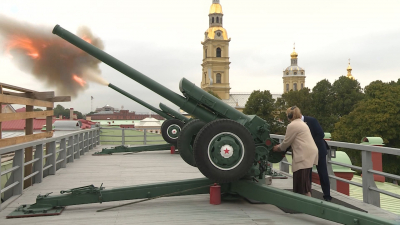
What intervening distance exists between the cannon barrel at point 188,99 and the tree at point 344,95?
58307mm

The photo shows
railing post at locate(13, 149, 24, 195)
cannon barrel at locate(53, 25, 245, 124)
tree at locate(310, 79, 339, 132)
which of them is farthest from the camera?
tree at locate(310, 79, 339, 132)

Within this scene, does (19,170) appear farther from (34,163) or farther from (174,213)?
(174,213)

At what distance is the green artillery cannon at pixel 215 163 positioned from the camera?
5512 millimetres

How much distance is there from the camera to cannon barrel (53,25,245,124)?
243 inches

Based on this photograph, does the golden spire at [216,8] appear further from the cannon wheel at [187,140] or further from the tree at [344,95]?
the cannon wheel at [187,140]

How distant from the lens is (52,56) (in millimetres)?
8461

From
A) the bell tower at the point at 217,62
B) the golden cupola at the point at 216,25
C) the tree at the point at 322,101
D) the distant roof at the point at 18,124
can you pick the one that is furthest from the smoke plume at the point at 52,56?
the golden cupola at the point at 216,25

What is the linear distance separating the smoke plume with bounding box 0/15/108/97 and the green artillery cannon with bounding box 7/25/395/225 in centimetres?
244

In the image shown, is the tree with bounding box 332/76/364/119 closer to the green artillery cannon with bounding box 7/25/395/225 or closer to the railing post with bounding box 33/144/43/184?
the railing post with bounding box 33/144/43/184

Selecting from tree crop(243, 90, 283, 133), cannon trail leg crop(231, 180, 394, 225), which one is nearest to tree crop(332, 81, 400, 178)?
tree crop(243, 90, 283, 133)

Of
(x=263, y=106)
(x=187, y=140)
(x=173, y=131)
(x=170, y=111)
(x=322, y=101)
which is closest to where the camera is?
(x=187, y=140)

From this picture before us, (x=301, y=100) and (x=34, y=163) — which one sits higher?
(x=301, y=100)

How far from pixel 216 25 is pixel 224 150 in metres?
112

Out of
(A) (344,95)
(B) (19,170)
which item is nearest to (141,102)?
(B) (19,170)
